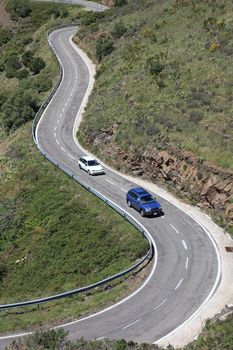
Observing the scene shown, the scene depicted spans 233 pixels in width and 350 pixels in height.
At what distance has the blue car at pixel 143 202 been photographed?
41500 mm

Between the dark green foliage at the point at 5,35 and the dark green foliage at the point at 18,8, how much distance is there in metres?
8.90

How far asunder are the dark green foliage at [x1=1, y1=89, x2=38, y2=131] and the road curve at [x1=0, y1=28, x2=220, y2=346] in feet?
35.6

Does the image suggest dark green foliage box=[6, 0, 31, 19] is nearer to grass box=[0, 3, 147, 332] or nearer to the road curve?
the road curve

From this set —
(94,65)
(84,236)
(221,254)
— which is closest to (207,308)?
(221,254)

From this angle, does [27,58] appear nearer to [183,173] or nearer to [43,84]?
[43,84]

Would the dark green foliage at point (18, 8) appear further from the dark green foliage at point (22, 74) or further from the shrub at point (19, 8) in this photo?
the dark green foliage at point (22, 74)

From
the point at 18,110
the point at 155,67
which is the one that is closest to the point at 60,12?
the point at 18,110

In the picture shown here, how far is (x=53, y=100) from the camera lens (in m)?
71.8

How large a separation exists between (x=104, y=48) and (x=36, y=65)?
12638mm

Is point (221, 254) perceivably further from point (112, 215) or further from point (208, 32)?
point (208, 32)

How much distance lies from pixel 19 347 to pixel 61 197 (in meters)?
23.0

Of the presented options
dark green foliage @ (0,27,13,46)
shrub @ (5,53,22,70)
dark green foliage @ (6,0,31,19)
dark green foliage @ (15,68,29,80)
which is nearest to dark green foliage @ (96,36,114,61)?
dark green foliage @ (15,68,29,80)

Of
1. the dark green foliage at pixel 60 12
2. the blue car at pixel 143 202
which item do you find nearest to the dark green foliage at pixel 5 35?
the dark green foliage at pixel 60 12

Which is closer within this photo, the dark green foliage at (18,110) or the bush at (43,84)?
the dark green foliage at (18,110)
